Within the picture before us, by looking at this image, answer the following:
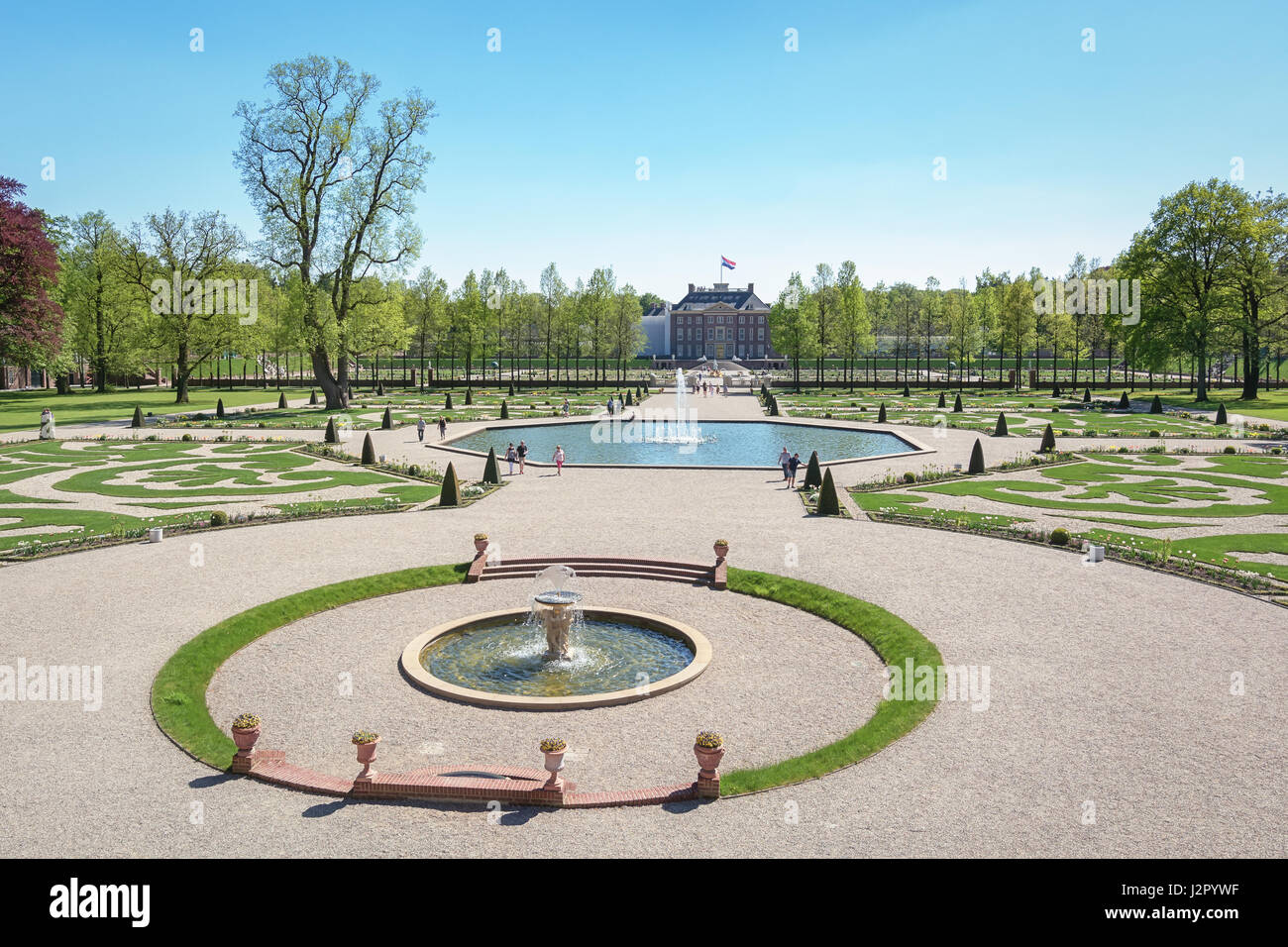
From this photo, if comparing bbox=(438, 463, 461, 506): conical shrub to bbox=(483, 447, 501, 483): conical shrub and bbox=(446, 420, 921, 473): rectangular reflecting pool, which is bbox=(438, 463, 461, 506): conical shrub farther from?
bbox=(446, 420, 921, 473): rectangular reflecting pool

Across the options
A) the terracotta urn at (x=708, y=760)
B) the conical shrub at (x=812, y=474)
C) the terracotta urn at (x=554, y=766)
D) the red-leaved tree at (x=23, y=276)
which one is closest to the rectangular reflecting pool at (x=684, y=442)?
the conical shrub at (x=812, y=474)

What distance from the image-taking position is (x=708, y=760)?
11.6 m

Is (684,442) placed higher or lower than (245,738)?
higher

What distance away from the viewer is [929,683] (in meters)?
15.3

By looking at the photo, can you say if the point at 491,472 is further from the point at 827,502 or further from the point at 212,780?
the point at 212,780

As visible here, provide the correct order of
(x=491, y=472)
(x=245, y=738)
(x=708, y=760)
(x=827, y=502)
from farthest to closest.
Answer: (x=491, y=472), (x=827, y=502), (x=245, y=738), (x=708, y=760)

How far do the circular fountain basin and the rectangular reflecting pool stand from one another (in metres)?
22.4

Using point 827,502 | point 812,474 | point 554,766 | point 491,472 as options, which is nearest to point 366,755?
point 554,766

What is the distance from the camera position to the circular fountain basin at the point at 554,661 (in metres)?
15.5

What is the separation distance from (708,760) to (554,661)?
6.43 meters

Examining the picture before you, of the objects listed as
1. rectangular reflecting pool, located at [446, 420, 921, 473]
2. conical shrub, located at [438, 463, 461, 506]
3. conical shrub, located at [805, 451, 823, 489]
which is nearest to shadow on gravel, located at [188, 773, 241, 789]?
conical shrub, located at [438, 463, 461, 506]

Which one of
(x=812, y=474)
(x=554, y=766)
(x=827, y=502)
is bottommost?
(x=554, y=766)

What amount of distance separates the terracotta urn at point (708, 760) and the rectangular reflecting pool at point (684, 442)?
3067 centimetres
